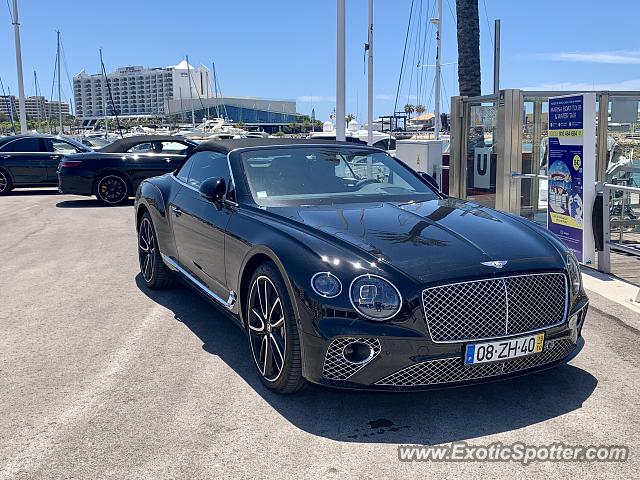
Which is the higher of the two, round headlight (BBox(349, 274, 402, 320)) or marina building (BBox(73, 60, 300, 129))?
marina building (BBox(73, 60, 300, 129))

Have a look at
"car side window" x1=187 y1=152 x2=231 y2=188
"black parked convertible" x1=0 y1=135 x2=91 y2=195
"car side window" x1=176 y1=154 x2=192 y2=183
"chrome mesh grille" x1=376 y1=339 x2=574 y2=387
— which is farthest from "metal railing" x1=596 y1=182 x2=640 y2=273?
"black parked convertible" x1=0 y1=135 x2=91 y2=195

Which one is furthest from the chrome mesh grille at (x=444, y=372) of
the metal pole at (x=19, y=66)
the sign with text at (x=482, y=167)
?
the metal pole at (x=19, y=66)

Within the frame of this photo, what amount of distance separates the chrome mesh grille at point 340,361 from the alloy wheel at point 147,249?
346 centimetres

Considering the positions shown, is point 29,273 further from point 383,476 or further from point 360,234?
point 383,476

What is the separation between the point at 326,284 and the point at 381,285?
0.96 feet

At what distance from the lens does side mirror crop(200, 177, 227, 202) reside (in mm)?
5059

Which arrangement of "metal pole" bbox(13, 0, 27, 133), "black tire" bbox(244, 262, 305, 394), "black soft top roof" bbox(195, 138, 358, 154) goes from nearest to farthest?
"black tire" bbox(244, 262, 305, 394), "black soft top roof" bbox(195, 138, 358, 154), "metal pole" bbox(13, 0, 27, 133)

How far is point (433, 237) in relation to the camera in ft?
13.4

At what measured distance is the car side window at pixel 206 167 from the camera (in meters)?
5.47

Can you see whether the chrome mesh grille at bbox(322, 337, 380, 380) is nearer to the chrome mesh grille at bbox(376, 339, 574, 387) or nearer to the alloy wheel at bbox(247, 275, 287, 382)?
the chrome mesh grille at bbox(376, 339, 574, 387)

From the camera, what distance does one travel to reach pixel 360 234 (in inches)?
161

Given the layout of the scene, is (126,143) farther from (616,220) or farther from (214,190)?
(214,190)

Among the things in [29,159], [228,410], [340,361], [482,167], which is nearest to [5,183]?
[29,159]

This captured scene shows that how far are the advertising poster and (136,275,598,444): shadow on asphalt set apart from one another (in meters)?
3.34
